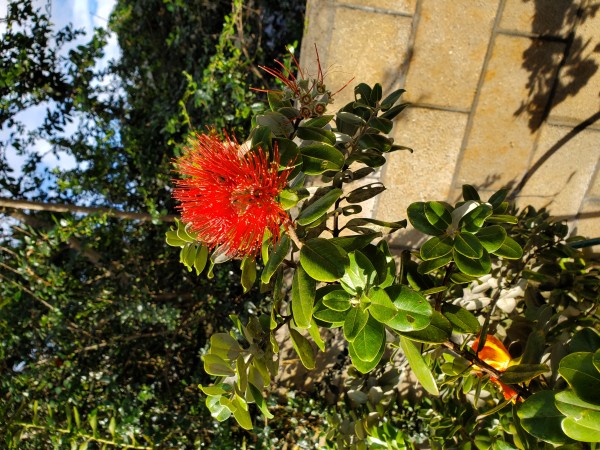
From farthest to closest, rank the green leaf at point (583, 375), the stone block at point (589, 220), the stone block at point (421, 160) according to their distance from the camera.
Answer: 1. the stone block at point (589, 220)
2. the stone block at point (421, 160)
3. the green leaf at point (583, 375)

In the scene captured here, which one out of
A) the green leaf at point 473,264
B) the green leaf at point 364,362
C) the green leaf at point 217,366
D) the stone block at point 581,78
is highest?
the stone block at point 581,78

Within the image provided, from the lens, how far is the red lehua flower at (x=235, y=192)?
0.94 meters

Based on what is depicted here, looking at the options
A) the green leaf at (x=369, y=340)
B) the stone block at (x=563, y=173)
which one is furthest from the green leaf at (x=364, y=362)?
the stone block at (x=563, y=173)

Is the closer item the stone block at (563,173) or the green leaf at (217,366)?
the green leaf at (217,366)

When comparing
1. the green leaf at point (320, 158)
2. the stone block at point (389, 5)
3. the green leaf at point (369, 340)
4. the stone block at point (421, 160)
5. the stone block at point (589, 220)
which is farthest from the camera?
the stone block at point (589, 220)

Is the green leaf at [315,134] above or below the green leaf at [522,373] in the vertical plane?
above

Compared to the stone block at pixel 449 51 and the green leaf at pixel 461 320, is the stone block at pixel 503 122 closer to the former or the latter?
the stone block at pixel 449 51

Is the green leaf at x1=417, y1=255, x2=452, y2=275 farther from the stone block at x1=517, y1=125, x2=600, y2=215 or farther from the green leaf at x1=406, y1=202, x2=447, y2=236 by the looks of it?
the stone block at x1=517, y1=125, x2=600, y2=215

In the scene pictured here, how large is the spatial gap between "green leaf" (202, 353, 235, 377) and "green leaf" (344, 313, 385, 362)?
0.39 meters

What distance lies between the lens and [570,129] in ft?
6.93

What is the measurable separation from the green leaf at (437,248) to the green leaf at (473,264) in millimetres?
20

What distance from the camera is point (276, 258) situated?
36.9 inches

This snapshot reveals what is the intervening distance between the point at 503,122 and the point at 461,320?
135 cm

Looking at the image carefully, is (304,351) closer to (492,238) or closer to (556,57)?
(492,238)
